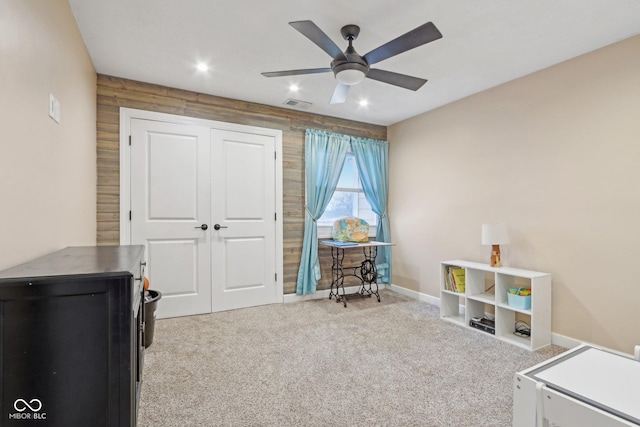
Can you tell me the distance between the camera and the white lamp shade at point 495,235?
312 centimetres

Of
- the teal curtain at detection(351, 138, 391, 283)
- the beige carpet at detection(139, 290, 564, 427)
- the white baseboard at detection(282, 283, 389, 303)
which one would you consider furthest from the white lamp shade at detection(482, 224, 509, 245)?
the white baseboard at detection(282, 283, 389, 303)

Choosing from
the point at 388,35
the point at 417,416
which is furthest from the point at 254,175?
the point at 417,416

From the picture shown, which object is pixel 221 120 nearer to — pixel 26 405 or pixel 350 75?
pixel 350 75

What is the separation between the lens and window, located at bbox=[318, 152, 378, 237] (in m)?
4.62

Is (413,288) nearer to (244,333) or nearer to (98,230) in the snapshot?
(244,333)

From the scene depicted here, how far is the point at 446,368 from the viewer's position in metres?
2.41

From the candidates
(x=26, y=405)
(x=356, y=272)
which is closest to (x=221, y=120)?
(x=356, y=272)

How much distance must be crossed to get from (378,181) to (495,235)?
6.32 feet

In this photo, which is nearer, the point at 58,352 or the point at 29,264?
the point at 58,352

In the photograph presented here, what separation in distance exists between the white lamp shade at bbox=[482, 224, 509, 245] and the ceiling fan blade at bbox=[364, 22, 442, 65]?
76.1 inches

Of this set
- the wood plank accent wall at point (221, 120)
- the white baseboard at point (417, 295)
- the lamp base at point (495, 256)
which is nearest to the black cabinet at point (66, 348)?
the wood plank accent wall at point (221, 120)

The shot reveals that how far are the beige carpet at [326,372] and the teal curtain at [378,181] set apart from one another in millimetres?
1196

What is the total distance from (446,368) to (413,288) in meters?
2.04

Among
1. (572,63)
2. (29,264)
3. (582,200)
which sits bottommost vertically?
(29,264)
